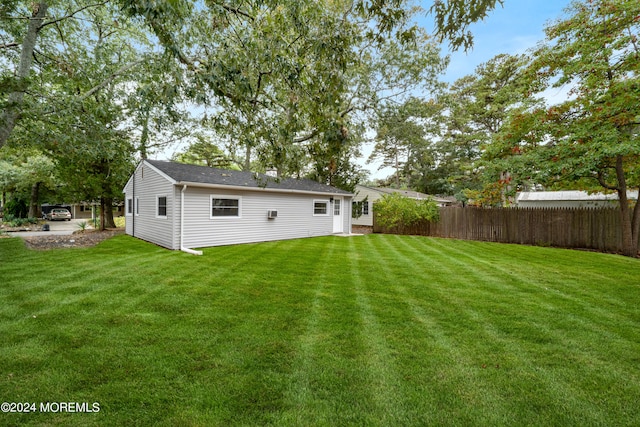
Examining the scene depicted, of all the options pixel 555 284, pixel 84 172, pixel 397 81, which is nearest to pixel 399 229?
pixel 397 81

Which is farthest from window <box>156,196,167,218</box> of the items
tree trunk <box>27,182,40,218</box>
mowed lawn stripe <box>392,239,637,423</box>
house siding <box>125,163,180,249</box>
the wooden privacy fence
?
tree trunk <box>27,182,40,218</box>

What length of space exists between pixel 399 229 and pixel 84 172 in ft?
50.6

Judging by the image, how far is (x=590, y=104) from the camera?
8898mm

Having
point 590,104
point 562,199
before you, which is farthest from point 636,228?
point 562,199

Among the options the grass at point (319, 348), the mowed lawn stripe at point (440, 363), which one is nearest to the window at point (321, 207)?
the grass at point (319, 348)

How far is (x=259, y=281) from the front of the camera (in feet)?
17.5

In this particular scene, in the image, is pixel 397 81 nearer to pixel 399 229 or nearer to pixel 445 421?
pixel 399 229

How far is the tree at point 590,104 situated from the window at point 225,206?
976 centimetres

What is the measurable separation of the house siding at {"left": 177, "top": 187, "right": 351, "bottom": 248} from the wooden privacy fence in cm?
563

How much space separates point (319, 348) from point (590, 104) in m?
11.2

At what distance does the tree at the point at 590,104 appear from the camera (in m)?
7.95

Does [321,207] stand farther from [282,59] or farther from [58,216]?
[58,216]

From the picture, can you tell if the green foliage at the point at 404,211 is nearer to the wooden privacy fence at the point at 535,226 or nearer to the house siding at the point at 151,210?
the wooden privacy fence at the point at 535,226

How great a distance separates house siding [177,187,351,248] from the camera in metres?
9.38
